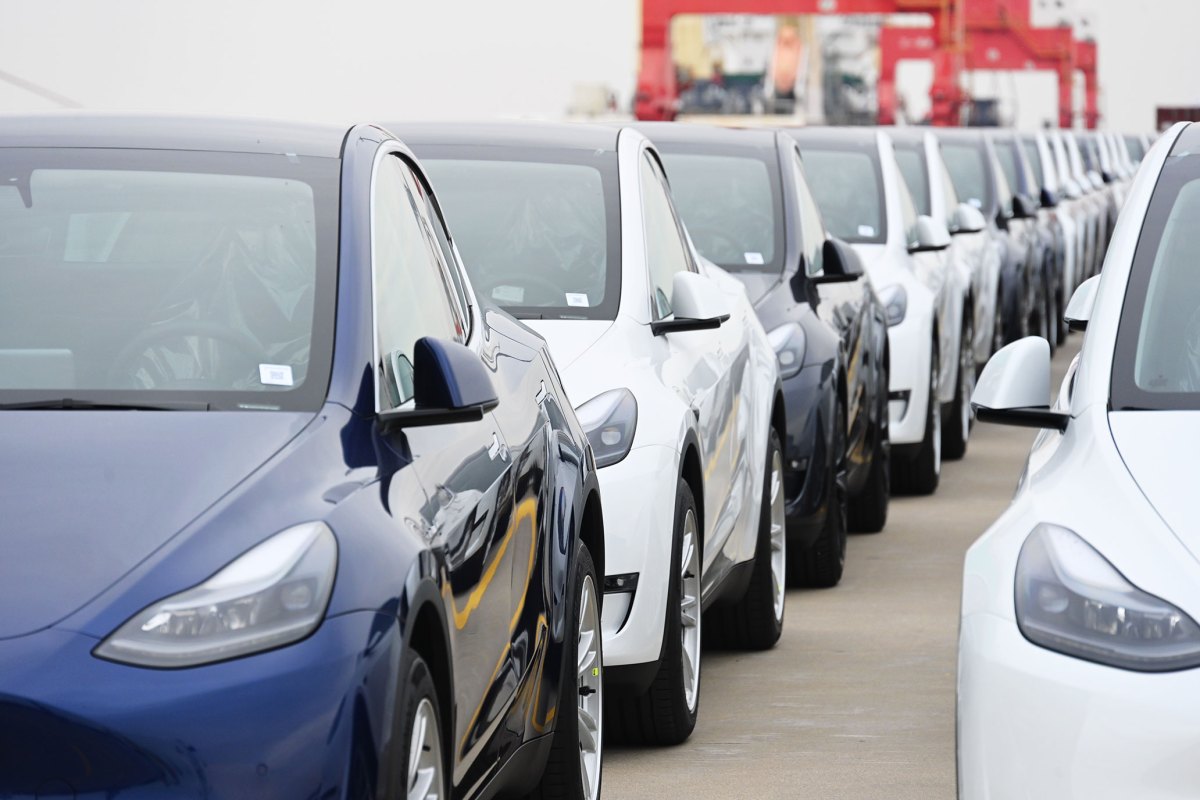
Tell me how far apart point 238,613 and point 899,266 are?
9.65 meters

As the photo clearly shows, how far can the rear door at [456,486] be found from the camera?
4078 mm

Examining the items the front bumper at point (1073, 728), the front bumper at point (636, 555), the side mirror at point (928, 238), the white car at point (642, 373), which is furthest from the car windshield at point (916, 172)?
the front bumper at point (1073, 728)

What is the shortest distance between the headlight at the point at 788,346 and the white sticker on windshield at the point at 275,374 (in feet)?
16.6

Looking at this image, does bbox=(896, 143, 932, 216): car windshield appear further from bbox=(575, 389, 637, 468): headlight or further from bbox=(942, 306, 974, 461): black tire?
bbox=(575, 389, 637, 468): headlight

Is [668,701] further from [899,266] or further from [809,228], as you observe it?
[899,266]

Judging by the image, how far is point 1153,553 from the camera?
4023 mm

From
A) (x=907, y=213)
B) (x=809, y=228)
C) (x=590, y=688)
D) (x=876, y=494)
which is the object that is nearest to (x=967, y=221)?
(x=907, y=213)

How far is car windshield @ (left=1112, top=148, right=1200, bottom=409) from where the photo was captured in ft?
15.6

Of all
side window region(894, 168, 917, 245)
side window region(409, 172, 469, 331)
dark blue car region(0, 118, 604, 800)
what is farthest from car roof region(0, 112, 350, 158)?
side window region(894, 168, 917, 245)

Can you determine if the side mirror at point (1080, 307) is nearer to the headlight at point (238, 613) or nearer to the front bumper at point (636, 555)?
the front bumper at point (636, 555)

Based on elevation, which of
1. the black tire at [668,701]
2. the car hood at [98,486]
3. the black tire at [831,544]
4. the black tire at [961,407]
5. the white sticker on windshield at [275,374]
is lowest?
the black tire at [961,407]

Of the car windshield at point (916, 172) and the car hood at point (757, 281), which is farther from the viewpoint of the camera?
the car windshield at point (916, 172)

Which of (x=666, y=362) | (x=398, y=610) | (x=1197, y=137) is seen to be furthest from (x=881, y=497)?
(x=398, y=610)

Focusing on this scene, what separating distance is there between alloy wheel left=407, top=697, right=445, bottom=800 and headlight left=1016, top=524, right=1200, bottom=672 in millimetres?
1004
